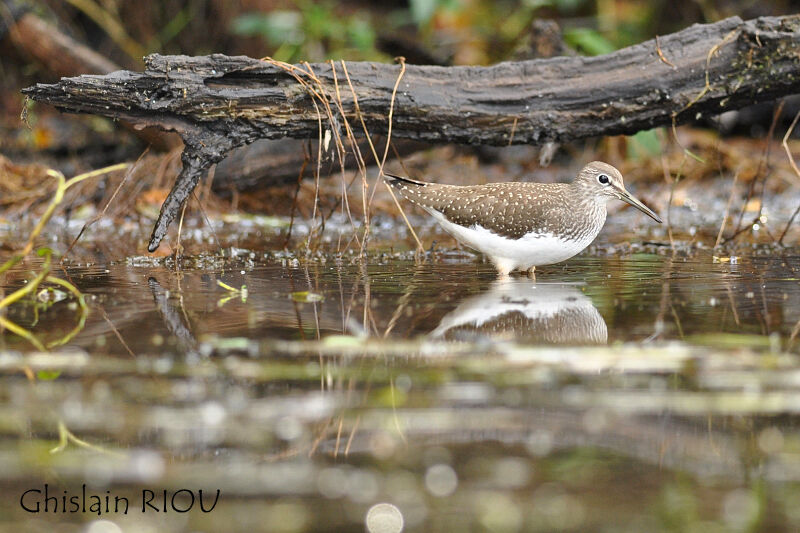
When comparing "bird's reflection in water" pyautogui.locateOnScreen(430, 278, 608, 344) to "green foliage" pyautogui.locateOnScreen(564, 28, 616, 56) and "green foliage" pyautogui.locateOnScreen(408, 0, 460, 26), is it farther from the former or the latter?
"green foliage" pyautogui.locateOnScreen(408, 0, 460, 26)

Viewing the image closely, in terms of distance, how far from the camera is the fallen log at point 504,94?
5.98 metres

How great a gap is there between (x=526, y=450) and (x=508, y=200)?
3575 mm

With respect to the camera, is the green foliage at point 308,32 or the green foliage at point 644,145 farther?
the green foliage at point 308,32

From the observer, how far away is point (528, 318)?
4602 millimetres

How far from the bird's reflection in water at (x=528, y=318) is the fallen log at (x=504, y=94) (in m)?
1.44

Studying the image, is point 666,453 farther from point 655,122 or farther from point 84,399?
point 655,122

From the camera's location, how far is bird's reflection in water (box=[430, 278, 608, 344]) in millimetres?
4191

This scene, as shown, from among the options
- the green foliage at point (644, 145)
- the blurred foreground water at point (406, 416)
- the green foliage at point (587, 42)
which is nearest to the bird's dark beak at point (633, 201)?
the blurred foreground water at point (406, 416)

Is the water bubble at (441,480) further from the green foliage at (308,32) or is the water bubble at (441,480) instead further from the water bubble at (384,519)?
the green foliage at (308,32)

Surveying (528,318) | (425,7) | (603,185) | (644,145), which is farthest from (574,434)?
(425,7)

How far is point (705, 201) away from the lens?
10.3 metres

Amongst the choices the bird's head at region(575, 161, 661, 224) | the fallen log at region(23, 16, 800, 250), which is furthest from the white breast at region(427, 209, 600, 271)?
the fallen log at region(23, 16, 800, 250)

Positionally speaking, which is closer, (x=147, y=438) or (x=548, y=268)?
(x=147, y=438)

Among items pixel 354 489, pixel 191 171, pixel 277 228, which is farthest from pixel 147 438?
pixel 277 228
